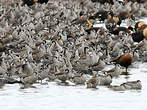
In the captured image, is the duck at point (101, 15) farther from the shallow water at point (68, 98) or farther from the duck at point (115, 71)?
the shallow water at point (68, 98)

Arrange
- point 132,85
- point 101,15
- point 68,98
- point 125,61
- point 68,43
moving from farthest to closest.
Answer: point 101,15
point 68,43
point 125,61
point 132,85
point 68,98

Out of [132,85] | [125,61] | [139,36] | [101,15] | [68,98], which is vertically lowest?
[68,98]

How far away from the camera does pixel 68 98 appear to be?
13883 mm

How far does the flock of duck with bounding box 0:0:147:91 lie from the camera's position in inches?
630

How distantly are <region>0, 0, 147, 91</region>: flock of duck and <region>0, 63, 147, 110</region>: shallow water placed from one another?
1.31ft

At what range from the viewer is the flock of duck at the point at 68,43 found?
52.5ft

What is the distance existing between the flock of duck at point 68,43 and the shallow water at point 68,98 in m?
0.40

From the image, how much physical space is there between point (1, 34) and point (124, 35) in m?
4.82

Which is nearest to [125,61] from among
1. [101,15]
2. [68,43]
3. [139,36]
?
[68,43]

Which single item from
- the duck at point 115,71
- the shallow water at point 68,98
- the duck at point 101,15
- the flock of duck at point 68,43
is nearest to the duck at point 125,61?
the flock of duck at point 68,43

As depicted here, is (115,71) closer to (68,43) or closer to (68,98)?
(68,98)

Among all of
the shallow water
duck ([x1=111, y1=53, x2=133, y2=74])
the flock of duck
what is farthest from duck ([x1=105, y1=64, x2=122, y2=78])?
duck ([x1=111, y1=53, x2=133, y2=74])

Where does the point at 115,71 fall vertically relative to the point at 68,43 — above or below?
below

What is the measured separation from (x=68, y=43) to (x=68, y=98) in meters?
6.77
